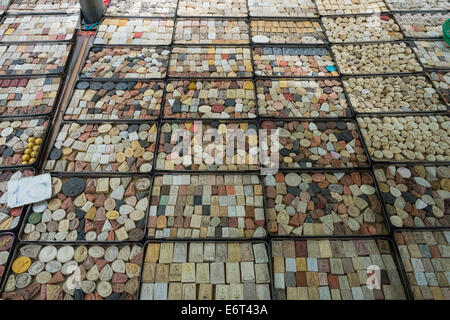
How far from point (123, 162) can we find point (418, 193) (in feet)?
4.40

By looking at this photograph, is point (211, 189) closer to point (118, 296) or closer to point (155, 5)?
point (118, 296)

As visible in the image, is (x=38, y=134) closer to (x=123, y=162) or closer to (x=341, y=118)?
(x=123, y=162)

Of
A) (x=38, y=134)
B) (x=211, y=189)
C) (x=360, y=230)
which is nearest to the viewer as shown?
(x=360, y=230)

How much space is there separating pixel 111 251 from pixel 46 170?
52 cm

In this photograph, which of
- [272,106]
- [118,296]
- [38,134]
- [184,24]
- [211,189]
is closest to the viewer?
[118,296]

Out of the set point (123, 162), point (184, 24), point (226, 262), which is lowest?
point (226, 262)

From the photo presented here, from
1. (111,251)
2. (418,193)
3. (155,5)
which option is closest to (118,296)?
(111,251)

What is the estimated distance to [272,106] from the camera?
1671 mm

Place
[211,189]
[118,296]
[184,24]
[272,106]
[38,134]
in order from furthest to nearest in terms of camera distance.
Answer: [184,24] → [272,106] → [38,134] → [211,189] → [118,296]

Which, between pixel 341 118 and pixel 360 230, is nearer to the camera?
pixel 360 230

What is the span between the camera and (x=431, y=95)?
1.71m

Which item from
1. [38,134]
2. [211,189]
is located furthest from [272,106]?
[38,134]

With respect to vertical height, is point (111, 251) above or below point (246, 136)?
below

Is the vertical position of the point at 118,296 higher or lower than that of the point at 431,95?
lower
